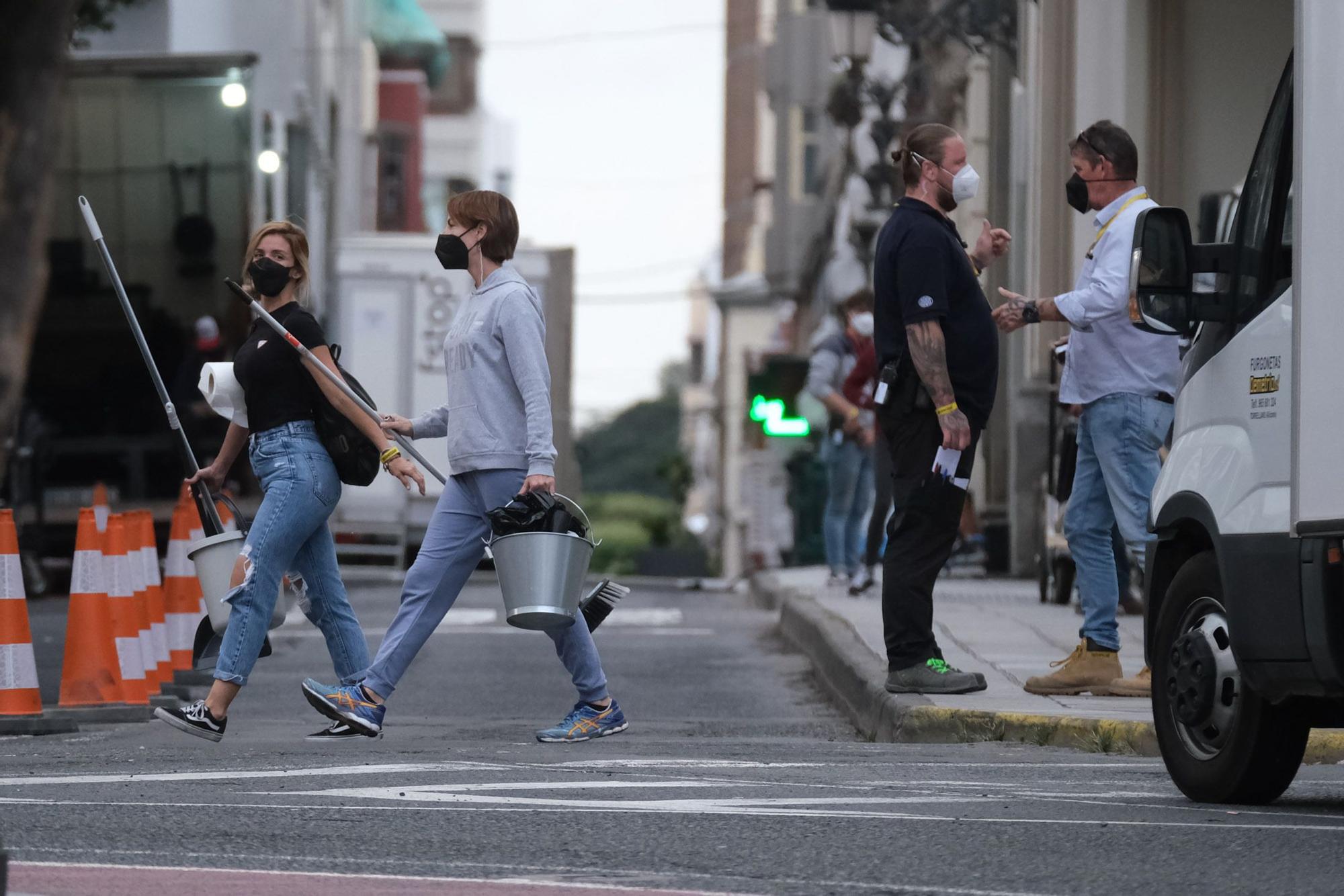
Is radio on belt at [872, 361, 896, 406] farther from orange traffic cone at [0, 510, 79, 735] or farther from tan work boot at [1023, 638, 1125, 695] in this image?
orange traffic cone at [0, 510, 79, 735]

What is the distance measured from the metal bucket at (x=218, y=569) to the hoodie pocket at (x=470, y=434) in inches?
37.9

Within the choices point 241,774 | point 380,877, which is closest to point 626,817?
point 380,877

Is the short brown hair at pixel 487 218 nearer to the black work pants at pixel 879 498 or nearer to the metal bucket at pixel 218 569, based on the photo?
the metal bucket at pixel 218 569

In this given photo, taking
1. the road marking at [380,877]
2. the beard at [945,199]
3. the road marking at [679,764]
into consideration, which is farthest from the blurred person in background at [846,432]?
the road marking at [380,877]

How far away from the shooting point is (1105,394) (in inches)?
337

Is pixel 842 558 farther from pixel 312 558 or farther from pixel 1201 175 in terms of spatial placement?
pixel 312 558

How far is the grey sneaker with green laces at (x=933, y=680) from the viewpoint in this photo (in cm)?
862

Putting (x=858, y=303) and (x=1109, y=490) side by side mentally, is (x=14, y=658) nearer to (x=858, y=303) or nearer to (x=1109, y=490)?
(x=1109, y=490)

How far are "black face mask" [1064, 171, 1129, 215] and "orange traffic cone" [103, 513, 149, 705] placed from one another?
3881 millimetres

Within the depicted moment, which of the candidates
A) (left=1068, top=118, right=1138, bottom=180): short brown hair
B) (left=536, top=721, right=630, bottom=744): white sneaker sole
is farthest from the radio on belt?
(left=536, top=721, right=630, bottom=744): white sneaker sole

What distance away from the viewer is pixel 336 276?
2586 centimetres

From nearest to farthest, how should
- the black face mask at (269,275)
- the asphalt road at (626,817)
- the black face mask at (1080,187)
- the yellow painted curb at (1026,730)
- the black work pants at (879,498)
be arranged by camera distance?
the asphalt road at (626,817) → the yellow painted curb at (1026,730) → the black face mask at (269,275) → the black face mask at (1080,187) → the black work pants at (879,498)

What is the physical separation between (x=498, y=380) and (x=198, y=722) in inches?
59.5

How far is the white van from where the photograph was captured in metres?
5.58
